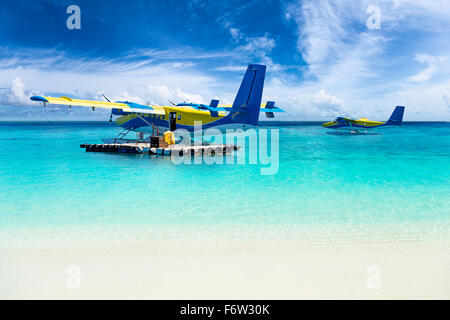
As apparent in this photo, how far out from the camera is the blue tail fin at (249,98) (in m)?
20.3

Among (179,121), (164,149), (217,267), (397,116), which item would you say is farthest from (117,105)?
(397,116)

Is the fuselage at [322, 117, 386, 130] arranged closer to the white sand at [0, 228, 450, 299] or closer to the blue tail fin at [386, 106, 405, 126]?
the blue tail fin at [386, 106, 405, 126]

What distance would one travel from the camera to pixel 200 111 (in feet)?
Answer: 75.9

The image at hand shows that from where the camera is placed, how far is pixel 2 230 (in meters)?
7.06

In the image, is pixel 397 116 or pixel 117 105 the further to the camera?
pixel 397 116

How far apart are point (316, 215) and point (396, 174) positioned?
9.54 meters

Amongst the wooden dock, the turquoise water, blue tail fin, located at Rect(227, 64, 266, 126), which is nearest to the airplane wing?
the wooden dock

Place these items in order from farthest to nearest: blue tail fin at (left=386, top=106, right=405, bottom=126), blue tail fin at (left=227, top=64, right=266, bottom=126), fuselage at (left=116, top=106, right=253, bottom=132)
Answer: blue tail fin at (left=386, top=106, right=405, bottom=126) < fuselage at (left=116, top=106, right=253, bottom=132) < blue tail fin at (left=227, top=64, right=266, bottom=126)

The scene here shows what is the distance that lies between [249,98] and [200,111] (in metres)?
4.43

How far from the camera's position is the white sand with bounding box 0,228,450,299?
431 cm

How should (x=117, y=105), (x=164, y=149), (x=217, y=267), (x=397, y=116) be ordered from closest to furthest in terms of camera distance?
(x=217, y=267), (x=164, y=149), (x=117, y=105), (x=397, y=116)

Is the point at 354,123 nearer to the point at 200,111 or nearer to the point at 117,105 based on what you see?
the point at 200,111

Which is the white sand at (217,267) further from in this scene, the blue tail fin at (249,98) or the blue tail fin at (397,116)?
the blue tail fin at (397,116)
